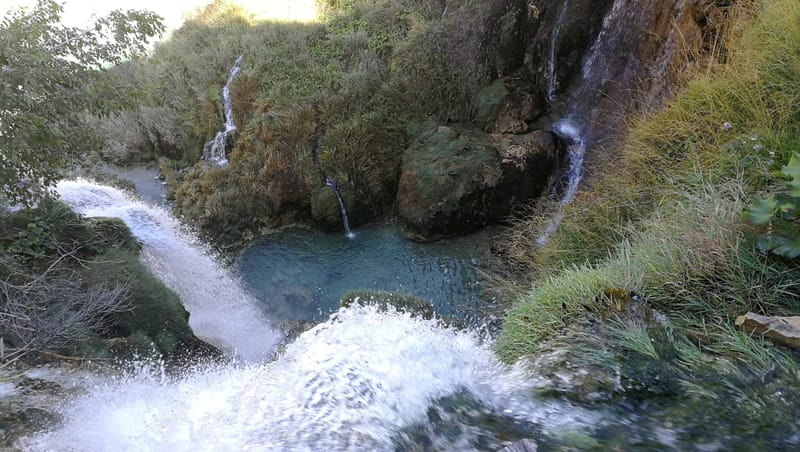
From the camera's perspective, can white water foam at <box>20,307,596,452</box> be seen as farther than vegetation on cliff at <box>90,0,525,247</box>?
No

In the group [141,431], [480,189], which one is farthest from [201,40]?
[141,431]

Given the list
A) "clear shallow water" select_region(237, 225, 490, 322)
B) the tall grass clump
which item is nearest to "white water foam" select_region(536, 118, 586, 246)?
"clear shallow water" select_region(237, 225, 490, 322)

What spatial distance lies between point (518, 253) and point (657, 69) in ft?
9.57

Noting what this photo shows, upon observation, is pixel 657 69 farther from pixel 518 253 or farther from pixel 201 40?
pixel 201 40

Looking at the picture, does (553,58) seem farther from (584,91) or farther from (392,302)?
(392,302)

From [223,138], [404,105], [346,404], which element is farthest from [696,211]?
[223,138]

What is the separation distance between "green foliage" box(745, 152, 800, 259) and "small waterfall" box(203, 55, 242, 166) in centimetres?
899

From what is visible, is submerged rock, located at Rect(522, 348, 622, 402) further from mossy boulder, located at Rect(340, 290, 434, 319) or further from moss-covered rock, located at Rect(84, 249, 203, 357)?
moss-covered rock, located at Rect(84, 249, 203, 357)

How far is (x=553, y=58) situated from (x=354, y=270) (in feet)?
16.9

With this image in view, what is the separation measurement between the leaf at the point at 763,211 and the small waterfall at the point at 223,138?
8949 millimetres

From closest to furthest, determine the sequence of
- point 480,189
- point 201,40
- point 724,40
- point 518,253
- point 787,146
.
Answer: point 787,146
point 724,40
point 518,253
point 480,189
point 201,40

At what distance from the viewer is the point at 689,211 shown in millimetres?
3084

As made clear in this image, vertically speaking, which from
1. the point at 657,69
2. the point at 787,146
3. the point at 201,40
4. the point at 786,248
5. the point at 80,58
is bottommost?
the point at 786,248

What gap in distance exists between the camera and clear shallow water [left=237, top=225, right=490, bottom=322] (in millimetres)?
6344
